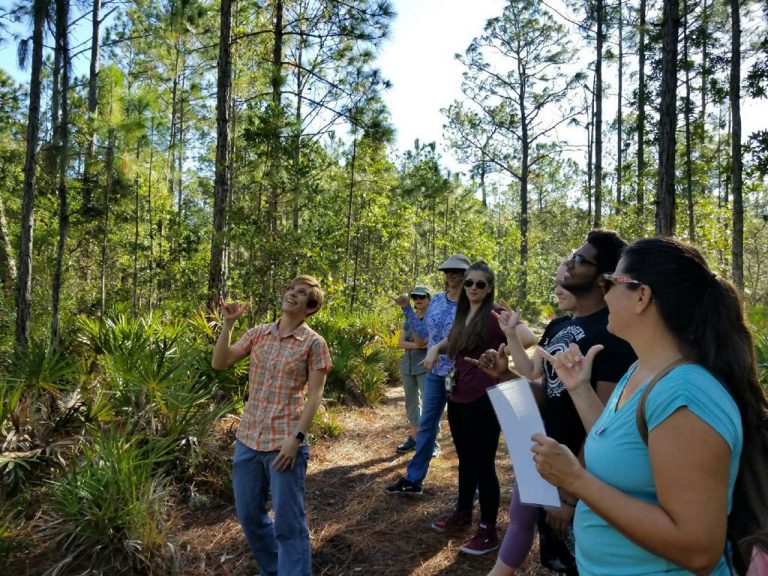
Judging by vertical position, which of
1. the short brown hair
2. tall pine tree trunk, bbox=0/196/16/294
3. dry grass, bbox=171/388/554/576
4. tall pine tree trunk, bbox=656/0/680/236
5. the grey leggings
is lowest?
dry grass, bbox=171/388/554/576

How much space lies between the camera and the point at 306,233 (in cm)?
948

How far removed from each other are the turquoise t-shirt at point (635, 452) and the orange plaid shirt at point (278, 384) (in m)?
1.84

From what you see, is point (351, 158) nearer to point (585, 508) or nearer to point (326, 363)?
point (326, 363)

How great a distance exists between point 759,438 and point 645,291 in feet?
1.48

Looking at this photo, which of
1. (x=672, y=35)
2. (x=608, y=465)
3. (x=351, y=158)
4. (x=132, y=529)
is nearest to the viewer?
(x=608, y=465)

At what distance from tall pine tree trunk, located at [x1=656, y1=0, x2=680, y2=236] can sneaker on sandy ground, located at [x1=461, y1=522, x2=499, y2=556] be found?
539cm

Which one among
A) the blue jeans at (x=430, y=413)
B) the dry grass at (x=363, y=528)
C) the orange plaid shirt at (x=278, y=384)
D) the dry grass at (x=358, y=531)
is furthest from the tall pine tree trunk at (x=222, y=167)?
the orange plaid shirt at (x=278, y=384)

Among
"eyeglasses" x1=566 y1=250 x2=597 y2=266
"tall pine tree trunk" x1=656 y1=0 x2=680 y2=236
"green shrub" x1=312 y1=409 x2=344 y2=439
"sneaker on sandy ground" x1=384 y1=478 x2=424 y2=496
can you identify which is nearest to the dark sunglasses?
"eyeglasses" x1=566 y1=250 x2=597 y2=266

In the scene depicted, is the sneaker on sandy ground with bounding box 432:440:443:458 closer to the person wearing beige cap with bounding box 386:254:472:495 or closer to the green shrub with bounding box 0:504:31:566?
the person wearing beige cap with bounding box 386:254:472:495

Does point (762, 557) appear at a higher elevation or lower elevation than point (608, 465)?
lower

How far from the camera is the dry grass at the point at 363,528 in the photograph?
3.62 meters

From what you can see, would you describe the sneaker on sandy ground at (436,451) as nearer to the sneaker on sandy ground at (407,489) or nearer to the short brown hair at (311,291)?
the sneaker on sandy ground at (407,489)

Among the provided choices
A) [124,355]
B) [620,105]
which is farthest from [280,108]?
[620,105]

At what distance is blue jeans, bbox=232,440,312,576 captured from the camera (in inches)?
113
